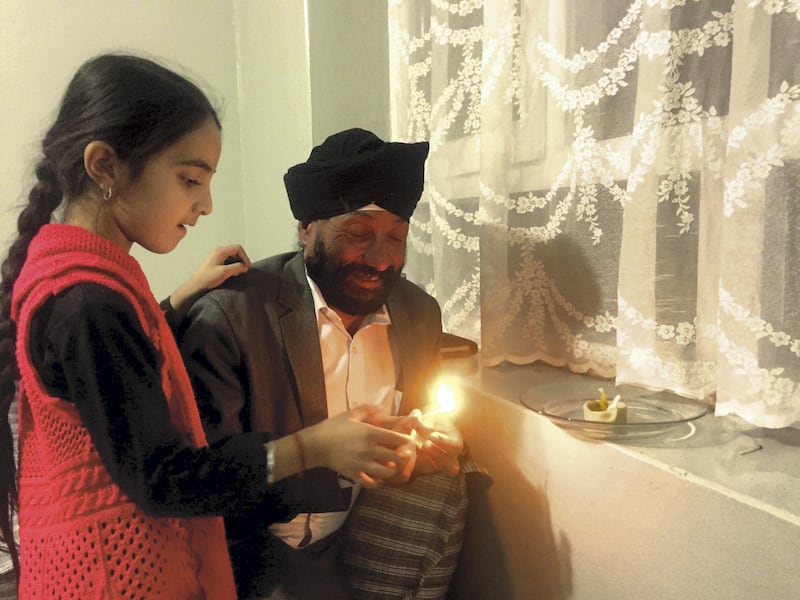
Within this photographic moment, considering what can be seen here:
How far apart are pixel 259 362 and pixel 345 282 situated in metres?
0.18

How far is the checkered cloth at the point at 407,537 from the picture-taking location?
1.04 meters

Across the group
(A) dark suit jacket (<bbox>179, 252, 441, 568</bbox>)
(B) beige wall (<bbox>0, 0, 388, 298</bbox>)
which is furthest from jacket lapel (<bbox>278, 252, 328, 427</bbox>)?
(B) beige wall (<bbox>0, 0, 388, 298</bbox>)

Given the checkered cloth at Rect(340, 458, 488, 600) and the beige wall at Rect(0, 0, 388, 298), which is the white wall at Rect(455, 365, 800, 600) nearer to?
the checkered cloth at Rect(340, 458, 488, 600)

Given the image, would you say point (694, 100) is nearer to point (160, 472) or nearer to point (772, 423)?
point (772, 423)

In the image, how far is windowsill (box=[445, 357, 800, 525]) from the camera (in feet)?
2.29

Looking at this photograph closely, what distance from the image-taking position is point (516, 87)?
3.48 feet

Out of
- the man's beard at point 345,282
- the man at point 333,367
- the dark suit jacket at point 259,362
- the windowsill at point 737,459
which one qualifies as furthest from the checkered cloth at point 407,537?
the man's beard at point 345,282

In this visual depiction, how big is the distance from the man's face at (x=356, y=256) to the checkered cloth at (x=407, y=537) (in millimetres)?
330

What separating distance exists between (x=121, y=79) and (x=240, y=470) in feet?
1.67

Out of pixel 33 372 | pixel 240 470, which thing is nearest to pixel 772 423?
pixel 240 470

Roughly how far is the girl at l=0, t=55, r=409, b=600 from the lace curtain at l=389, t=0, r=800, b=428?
1.34ft

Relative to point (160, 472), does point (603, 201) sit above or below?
above

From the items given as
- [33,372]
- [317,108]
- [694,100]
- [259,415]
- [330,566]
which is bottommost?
[330,566]

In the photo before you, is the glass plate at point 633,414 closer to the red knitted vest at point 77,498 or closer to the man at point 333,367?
the man at point 333,367
